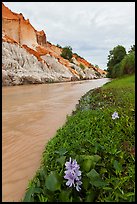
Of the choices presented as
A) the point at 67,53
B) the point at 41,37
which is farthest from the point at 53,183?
the point at 67,53

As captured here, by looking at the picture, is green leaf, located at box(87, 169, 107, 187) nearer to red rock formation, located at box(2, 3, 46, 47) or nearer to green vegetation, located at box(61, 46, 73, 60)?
red rock formation, located at box(2, 3, 46, 47)

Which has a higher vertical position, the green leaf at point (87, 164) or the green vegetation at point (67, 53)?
the green vegetation at point (67, 53)

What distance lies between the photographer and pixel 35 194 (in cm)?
216

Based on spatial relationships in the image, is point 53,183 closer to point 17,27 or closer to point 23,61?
point 23,61

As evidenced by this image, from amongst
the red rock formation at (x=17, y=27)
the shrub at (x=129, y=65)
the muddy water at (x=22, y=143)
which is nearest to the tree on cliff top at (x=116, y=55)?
the shrub at (x=129, y=65)

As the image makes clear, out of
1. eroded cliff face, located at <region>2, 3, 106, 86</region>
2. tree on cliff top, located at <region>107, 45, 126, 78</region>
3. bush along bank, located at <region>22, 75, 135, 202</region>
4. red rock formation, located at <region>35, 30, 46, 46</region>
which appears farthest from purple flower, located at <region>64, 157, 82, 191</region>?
red rock formation, located at <region>35, 30, 46, 46</region>

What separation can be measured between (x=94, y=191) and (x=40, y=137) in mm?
2597

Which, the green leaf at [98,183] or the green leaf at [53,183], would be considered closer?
the green leaf at [53,183]

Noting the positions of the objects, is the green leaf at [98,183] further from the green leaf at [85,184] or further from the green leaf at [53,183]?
the green leaf at [53,183]

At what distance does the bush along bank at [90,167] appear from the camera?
2023mm

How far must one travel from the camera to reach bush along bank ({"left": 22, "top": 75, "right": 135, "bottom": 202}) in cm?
202

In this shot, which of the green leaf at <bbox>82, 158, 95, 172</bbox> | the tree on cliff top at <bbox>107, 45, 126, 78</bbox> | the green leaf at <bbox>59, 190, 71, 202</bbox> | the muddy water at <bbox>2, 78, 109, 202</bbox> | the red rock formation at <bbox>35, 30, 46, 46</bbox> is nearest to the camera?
the green leaf at <bbox>59, 190, 71, 202</bbox>

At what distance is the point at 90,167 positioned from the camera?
2.33m

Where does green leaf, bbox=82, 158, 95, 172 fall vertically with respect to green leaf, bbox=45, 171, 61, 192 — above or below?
above
